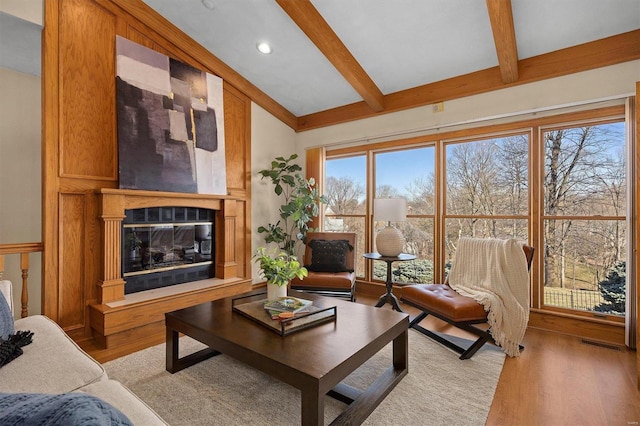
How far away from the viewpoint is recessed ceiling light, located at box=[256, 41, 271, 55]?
11.4 feet

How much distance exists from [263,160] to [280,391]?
10.8 feet

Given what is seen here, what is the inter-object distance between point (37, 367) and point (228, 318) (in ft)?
3.10

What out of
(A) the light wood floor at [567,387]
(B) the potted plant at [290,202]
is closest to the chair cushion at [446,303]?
(A) the light wood floor at [567,387]

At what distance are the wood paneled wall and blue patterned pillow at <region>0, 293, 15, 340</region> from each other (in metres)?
1.24

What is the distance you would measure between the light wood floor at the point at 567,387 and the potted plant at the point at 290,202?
2.81 meters

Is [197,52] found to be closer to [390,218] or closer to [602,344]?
[390,218]

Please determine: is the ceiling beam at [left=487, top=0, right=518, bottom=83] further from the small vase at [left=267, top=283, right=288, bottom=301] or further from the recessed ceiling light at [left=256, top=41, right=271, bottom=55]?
the small vase at [left=267, top=283, right=288, bottom=301]

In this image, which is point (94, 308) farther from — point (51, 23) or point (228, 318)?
point (51, 23)

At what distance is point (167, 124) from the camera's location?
3.36m

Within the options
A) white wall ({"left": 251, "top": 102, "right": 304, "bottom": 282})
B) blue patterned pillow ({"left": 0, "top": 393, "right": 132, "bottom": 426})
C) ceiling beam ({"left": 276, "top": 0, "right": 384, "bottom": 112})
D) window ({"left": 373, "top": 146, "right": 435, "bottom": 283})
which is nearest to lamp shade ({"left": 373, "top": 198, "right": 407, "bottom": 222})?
window ({"left": 373, "top": 146, "right": 435, "bottom": 283})

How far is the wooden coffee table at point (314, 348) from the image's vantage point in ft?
4.70

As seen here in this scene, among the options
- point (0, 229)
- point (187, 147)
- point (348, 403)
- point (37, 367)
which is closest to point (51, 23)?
point (187, 147)

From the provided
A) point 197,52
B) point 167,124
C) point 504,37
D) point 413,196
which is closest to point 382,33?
point 504,37

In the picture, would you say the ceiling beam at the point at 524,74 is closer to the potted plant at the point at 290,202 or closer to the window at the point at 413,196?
the window at the point at 413,196
